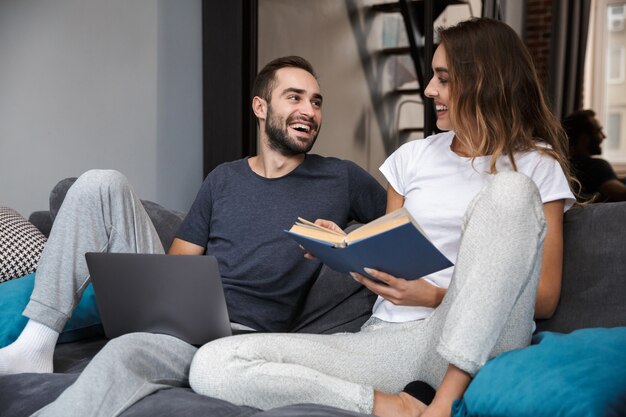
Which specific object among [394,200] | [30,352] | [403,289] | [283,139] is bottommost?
[30,352]

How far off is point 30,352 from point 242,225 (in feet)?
2.07

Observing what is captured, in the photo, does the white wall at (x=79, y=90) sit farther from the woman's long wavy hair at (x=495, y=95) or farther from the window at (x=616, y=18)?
the window at (x=616, y=18)

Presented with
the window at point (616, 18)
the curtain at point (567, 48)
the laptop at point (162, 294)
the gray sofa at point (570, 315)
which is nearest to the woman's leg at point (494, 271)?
the gray sofa at point (570, 315)

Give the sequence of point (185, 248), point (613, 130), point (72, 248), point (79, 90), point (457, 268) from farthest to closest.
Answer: point (613, 130) → point (79, 90) → point (185, 248) → point (72, 248) → point (457, 268)

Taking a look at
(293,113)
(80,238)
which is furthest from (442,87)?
(80,238)

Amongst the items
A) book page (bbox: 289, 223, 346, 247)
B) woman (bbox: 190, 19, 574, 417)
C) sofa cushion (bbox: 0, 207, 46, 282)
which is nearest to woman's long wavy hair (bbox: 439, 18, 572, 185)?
woman (bbox: 190, 19, 574, 417)

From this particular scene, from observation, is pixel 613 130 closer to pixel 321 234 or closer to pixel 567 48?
pixel 567 48

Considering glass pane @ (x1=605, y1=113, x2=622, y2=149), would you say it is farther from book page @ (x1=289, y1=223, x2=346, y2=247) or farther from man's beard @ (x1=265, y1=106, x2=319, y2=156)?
book page @ (x1=289, y1=223, x2=346, y2=247)

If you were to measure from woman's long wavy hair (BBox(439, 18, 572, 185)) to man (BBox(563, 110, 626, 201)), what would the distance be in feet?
10.1


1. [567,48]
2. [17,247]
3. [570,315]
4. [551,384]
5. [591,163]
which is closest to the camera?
[551,384]

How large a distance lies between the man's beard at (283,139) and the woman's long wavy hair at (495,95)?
1.54 feet

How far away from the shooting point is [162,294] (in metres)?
1.83

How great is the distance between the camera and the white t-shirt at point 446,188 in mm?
1868

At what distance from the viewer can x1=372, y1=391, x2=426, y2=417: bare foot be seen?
1563 mm
